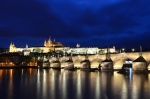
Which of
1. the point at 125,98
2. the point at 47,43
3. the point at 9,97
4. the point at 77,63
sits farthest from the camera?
the point at 47,43

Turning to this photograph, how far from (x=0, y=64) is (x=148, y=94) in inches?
3606

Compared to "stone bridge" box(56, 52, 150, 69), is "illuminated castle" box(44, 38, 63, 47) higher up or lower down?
higher up

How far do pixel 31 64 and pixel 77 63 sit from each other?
3687 centimetres

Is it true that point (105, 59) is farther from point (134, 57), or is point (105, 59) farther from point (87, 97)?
point (87, 97)

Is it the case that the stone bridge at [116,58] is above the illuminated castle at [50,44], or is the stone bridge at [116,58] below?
below

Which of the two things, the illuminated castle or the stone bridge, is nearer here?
the stone bridge

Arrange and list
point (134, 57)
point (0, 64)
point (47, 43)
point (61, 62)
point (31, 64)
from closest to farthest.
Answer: point (134, 57) → point (61, 62) → point (0, 64) → point (31, 64) → point (47, 43)

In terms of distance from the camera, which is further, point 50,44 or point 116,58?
point 50,44

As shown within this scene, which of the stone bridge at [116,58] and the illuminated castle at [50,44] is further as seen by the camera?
the illuminated castle at [50,44]

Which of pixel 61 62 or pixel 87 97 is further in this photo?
pixel 61 62

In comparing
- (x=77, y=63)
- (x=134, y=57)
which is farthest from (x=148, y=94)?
→ (x=77, y=63)

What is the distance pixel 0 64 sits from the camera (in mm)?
113062

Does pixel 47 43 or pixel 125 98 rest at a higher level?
pixel 47 43

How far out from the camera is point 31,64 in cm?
12044
